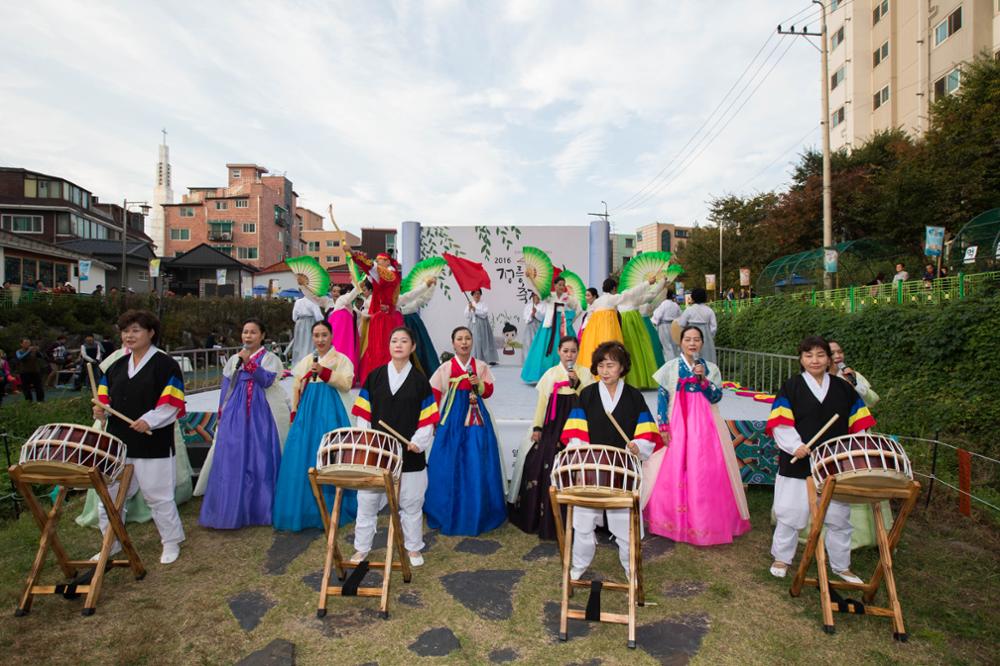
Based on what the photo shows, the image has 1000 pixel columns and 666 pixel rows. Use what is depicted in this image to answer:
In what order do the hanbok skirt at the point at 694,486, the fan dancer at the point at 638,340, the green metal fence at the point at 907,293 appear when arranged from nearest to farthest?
the hanbok skirt at the point at 694,486 < the fan dancer at the point at 638,340 < the green metal fence at the point at 907,293

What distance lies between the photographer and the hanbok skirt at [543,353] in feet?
28.1

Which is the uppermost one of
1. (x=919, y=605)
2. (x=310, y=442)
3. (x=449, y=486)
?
(x=310, y=442)

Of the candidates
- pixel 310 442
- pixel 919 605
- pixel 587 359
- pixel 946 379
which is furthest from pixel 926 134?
pixel 310 442

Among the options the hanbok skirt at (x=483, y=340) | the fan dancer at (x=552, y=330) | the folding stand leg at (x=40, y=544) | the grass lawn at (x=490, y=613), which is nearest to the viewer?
the grass lawn at (x=490, y=613)

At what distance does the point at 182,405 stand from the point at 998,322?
34.3 feet

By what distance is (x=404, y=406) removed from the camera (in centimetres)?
425

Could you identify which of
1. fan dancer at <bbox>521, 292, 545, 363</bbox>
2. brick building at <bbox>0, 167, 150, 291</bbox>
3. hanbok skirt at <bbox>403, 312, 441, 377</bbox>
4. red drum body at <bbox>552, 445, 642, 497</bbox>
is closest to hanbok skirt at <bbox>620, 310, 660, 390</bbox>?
fan dancer at <bbox>521, 292, 545, 363</bbox>

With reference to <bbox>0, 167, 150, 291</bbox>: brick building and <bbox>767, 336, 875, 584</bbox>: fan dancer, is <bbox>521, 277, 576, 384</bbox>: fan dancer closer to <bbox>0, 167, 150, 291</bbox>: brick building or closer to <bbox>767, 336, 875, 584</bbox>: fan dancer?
<bbox>767, 336, 875, 584</bbox>: fan dancer

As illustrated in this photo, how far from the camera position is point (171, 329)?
22.6m

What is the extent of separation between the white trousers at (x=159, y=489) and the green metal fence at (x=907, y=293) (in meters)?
10.9

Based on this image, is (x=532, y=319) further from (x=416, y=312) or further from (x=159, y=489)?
(x=159, y=489)

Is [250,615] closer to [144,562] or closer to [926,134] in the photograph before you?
[144,562]

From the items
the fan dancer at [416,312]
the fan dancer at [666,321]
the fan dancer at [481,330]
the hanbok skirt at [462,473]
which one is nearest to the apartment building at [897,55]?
the fan dancer at [666,321]

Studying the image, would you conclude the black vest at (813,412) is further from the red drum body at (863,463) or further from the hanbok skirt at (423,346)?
the hanbok skirt at (423,346)
